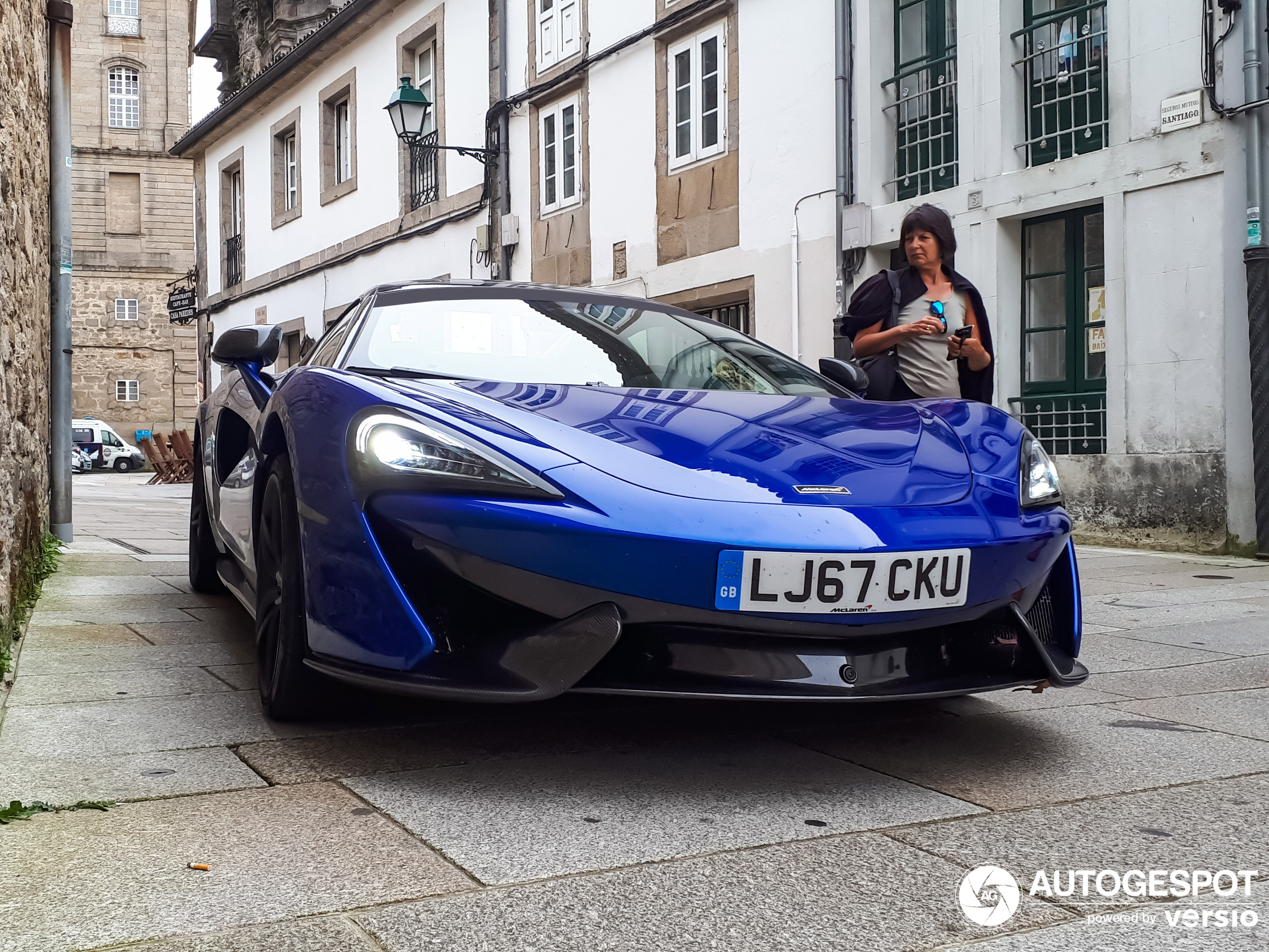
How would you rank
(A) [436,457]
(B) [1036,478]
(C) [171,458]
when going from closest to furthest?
(A) [436,457] < (B) [1036,478] < (C) [171,458]

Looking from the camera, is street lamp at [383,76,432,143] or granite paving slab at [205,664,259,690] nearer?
granite paving slab at [205,664,259,690]

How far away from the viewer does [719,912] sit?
6.35ft

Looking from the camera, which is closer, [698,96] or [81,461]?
[698,96]

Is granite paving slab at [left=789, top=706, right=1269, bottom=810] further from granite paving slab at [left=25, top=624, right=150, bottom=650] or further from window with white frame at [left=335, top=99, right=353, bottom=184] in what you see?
window with white frame at [left=335, top=99, right=353, bottom=184]

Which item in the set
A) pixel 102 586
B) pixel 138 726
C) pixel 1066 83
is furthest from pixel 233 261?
pixel 138 726

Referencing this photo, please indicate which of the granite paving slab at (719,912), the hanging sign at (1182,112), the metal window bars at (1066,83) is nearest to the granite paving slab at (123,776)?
the granite paving slab at (719,912)

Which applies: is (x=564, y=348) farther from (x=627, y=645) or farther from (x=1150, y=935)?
(x=1150, y=935)

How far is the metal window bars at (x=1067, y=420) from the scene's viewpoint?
936 cm

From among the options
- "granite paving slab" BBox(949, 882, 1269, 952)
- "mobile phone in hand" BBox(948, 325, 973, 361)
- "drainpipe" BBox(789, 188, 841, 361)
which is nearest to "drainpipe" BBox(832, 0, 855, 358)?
"drainpipe" BBox(789, 188, 841, 361)

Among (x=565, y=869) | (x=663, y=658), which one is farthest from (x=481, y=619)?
(x=565, y=869)

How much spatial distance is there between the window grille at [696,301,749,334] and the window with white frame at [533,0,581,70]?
3923 millimetres

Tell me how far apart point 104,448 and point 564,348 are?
132 feet

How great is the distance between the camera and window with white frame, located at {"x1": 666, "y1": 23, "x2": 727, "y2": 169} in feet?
42.5

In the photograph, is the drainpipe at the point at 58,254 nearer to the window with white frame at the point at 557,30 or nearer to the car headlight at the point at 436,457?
the car headlight at the point at 436,457
